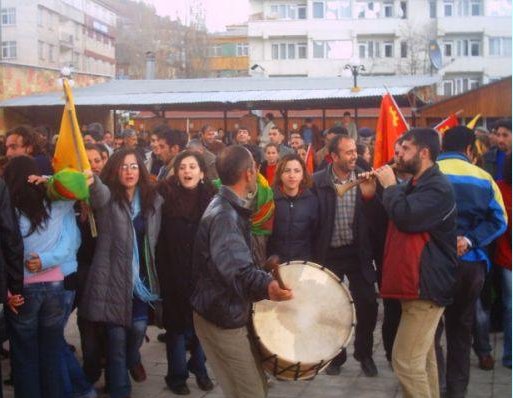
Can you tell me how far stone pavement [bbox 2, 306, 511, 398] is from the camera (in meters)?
5.95

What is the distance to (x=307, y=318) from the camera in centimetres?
441

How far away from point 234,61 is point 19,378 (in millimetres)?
72436

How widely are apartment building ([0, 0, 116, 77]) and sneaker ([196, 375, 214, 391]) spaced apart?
57.6 meters

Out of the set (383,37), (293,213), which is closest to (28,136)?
(293,213)

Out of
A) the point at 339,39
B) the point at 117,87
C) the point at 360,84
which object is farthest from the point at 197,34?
→ the point at 360,84

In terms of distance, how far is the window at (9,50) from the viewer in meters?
65.9

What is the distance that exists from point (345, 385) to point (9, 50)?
67387 millimetres

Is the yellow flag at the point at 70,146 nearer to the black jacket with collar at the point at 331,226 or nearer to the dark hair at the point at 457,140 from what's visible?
the black jacket with collar at the point at 331,226

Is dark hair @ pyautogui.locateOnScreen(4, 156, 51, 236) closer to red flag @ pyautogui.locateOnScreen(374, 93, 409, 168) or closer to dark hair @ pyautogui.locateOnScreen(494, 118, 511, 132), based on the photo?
red flag @ pyautogui.locateOnScreen(374, 93, 409, 168)

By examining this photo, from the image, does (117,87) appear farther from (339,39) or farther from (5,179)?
(339,39)

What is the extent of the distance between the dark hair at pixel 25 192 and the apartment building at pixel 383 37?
5574 cm

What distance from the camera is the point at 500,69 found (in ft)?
201

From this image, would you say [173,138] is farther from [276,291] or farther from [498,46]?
[498,46]

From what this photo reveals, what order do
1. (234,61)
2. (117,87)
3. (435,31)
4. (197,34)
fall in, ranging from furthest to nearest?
1. (234,61)
2. (197,34)
3. (435,31)
4. (117,87)
